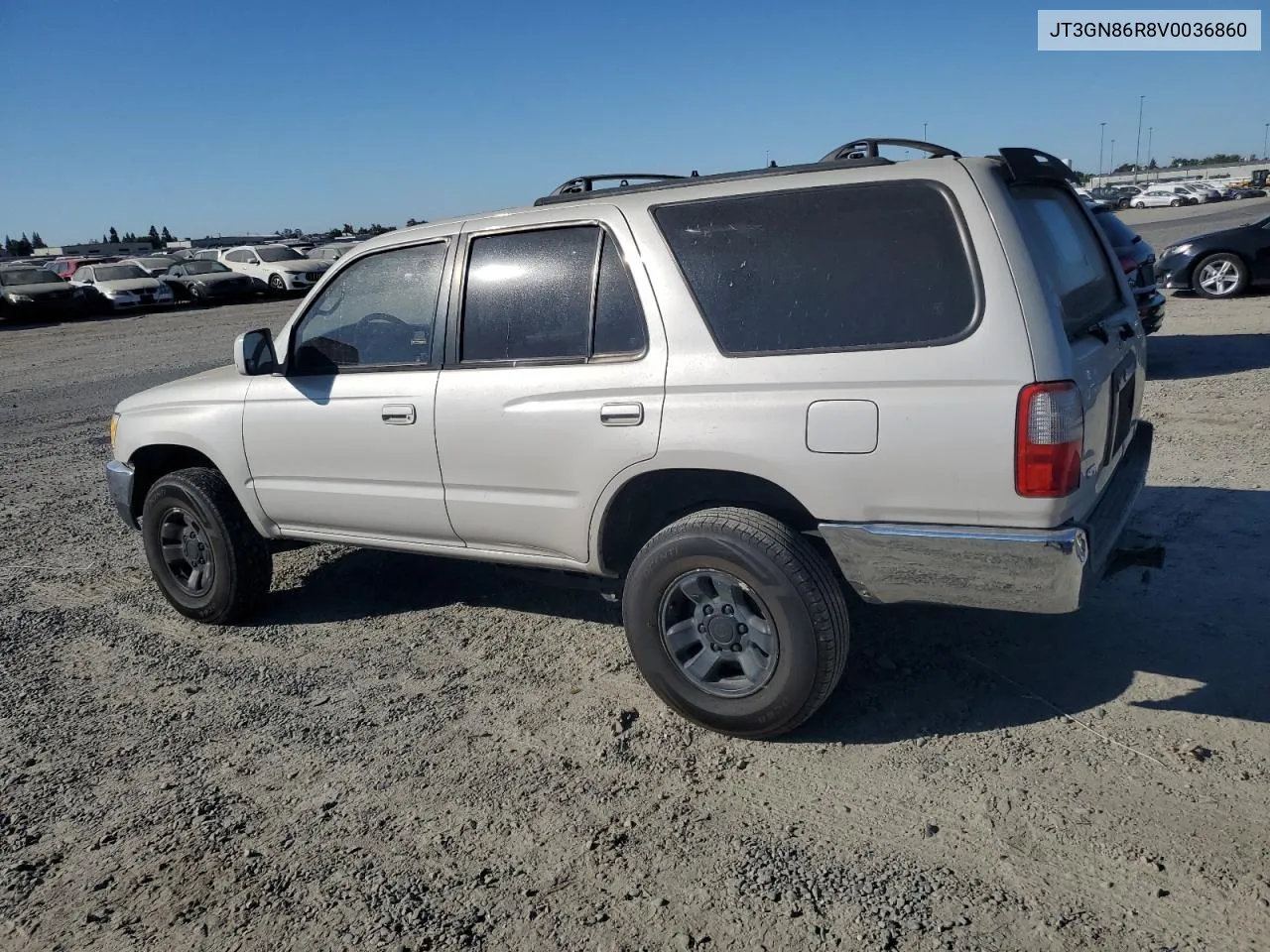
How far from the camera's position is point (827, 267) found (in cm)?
339

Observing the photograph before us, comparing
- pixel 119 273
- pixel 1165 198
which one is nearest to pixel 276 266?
pixel 119 273

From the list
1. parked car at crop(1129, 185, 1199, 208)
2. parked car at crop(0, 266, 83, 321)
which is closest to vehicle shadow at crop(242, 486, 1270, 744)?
parked car at crop(0, 266, 83, 321)

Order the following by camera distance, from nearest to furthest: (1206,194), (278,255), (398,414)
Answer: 1. (398,414)
2. (278,255)
3. (1206,194)

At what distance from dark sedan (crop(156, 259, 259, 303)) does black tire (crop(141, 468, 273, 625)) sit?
27627mm

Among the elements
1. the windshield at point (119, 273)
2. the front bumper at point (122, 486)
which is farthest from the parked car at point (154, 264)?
the front bumper at point (122, 486)

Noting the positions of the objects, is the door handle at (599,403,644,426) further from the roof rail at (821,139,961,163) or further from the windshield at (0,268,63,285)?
the windshield at (0,268,63,285)

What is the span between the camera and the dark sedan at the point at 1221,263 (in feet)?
46.1

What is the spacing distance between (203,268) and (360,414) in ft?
99.9

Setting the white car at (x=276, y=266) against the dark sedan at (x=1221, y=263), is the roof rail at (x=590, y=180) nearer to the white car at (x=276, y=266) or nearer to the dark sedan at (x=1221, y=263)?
the dark sedan at (x=1221, y=263)

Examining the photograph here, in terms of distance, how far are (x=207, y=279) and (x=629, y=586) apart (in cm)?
2999

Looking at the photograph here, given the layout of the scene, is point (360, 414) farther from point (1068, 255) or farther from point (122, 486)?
point (1068, 255)

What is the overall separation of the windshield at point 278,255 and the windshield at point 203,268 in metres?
1.36

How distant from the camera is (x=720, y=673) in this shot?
3.71m

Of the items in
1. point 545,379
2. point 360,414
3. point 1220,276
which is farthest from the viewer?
point 1220,276
